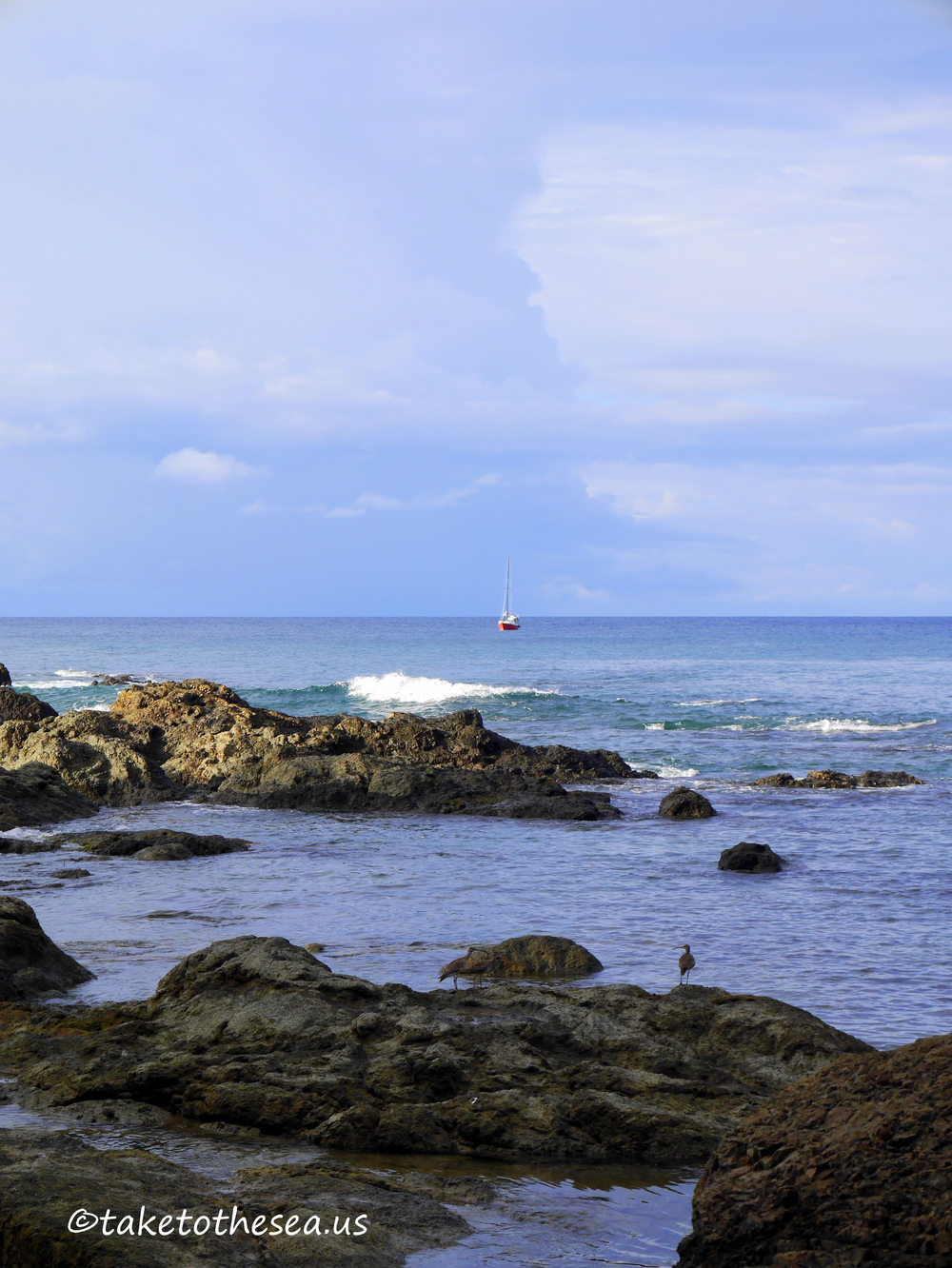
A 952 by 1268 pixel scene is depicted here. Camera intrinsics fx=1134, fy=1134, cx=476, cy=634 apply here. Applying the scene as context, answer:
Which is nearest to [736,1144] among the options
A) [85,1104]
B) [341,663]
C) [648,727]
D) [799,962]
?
[85,1104]

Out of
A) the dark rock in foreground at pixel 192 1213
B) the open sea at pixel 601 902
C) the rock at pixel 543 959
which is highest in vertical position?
the dark rock in foreground at pixel 192 1213

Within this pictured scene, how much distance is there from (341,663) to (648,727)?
126ft

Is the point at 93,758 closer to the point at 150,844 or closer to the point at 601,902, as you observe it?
the point at 150,844

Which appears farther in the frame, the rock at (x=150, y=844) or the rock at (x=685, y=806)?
the rock at (x=685, y=806)

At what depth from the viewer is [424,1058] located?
6285 millimetres

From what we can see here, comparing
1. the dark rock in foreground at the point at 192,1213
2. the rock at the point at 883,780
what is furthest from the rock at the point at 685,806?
the dark rock in foreground at the point at 192,1213

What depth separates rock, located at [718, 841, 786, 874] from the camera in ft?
48.9

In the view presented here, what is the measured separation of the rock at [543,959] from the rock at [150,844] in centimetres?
645

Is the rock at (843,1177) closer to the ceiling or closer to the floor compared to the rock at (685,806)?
closer to the ceiling

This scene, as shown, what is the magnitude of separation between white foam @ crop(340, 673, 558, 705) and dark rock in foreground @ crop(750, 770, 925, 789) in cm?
2142

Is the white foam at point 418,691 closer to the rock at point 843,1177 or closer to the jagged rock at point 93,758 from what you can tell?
the jagged rock at point 93,758

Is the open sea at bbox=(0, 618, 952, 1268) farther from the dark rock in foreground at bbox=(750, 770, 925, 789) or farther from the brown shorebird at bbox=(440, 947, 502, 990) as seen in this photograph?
the dark rock in foreground at bbox=(750, 770, 925, 789)

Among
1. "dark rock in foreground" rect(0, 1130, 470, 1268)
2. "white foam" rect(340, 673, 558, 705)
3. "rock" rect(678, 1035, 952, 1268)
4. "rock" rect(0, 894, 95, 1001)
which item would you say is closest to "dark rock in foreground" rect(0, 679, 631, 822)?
"rock" rect(0, 894, 95, 1001)

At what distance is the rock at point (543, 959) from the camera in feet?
31.2
